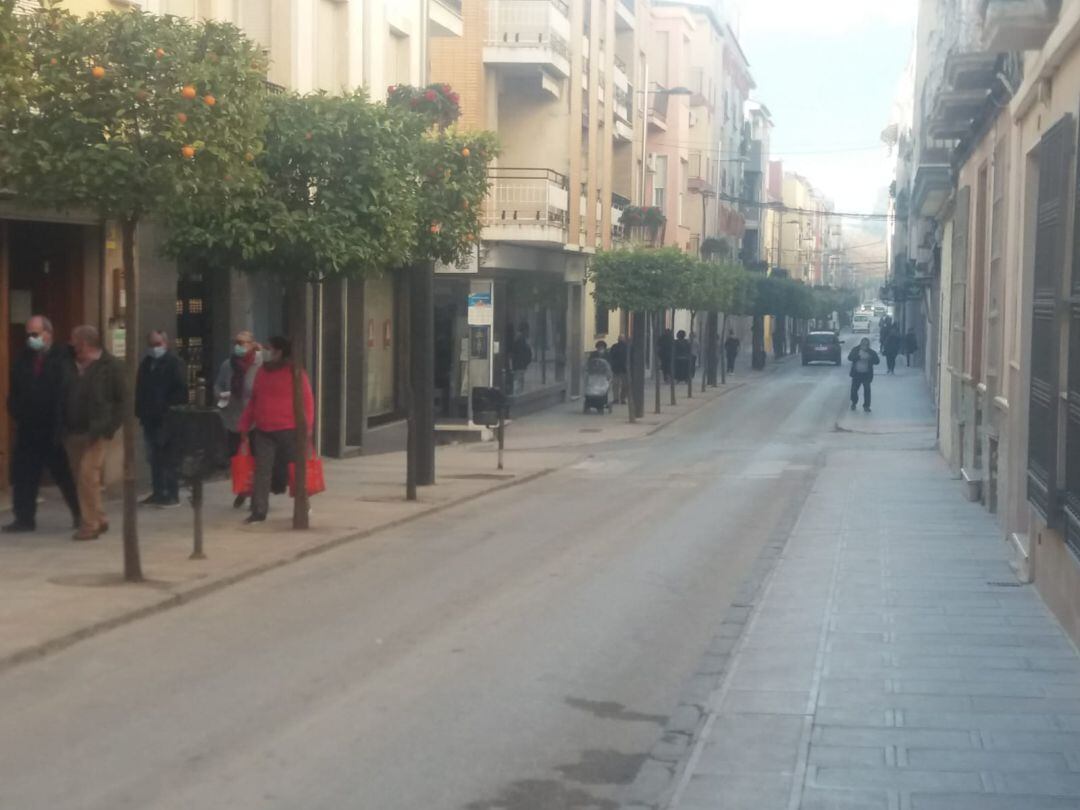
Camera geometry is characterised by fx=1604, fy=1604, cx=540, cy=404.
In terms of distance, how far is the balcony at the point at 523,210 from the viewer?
3231 cm

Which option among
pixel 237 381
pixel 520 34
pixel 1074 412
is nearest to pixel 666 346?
pixel 520 34

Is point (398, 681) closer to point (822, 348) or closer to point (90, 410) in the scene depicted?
point (90, 410)

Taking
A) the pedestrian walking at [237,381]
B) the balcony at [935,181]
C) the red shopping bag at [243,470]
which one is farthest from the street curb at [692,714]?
the balcony at [935,181]

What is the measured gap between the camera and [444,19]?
89.7ft

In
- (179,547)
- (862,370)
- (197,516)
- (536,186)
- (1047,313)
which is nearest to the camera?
(1047,313)

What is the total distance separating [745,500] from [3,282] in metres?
8.74

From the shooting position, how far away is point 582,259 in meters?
41.7

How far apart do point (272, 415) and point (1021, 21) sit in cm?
739

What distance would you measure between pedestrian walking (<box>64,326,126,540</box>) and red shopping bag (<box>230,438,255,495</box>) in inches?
82.0

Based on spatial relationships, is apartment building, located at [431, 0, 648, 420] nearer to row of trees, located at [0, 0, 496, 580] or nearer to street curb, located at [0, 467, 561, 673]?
street curb, located at [0, 467, 561, 673]

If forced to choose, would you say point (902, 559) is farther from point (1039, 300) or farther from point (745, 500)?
point (745, 500)

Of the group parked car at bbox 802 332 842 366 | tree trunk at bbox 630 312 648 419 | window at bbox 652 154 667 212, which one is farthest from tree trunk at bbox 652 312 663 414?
parked car at bbox 802 332 842 366

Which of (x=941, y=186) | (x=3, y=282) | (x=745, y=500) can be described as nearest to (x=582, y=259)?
→ (x=941, y=186)

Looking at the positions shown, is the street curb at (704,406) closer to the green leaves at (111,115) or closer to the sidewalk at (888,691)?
the sidewalk at (888,691)
